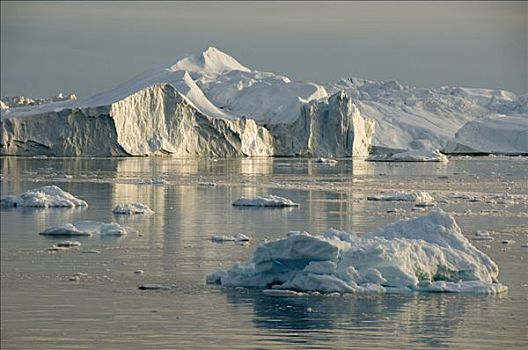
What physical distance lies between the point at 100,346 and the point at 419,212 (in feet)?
47.5

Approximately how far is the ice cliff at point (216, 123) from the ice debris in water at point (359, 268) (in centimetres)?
4313

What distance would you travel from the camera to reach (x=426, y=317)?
33.3ft

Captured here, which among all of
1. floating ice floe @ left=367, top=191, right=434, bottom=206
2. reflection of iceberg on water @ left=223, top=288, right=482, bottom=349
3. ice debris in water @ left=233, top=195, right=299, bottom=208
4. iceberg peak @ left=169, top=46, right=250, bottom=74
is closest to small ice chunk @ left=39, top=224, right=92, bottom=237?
reflection of iceberg on water @ left=223, top=288, right=482, bottom=349

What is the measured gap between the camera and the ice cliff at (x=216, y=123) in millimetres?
55750

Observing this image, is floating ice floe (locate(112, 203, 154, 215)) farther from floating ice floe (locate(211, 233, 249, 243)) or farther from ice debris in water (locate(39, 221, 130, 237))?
floating ice floe (locate(211, 233, 249, 243))

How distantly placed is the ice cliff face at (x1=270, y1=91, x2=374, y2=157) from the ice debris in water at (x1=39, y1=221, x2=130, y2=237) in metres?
48.3

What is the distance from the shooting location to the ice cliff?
2195 inches

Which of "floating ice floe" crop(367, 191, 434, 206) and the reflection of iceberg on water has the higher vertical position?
"floating ice floe" crop(367, 191, 434, 206)

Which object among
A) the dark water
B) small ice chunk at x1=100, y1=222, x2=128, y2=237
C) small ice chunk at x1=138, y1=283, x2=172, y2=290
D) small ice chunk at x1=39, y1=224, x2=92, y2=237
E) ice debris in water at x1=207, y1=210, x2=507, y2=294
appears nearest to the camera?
the dark water

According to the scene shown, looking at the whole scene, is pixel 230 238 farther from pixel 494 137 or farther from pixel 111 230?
pixel 494 137

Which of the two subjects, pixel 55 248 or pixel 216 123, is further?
pixel 216 123

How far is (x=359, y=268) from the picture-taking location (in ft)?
38.1

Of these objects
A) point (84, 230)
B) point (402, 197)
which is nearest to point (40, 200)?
point (84, 230)

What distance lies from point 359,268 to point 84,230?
5.62 metres
